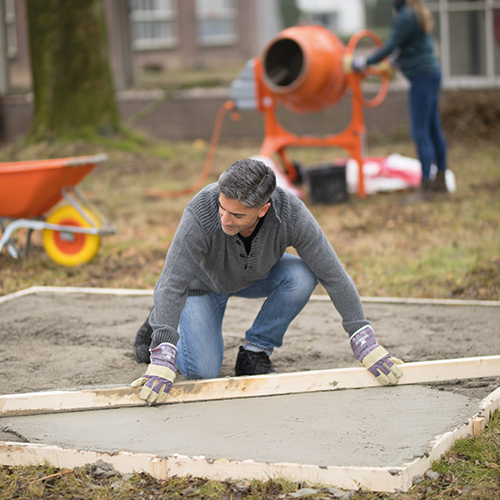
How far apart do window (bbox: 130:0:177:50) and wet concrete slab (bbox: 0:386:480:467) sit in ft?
54.4

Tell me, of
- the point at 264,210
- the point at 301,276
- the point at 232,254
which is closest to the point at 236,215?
the point at 264,210

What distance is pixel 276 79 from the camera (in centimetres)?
702

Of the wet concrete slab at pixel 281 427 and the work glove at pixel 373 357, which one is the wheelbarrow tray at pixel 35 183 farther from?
the work glove at pixel 373 357

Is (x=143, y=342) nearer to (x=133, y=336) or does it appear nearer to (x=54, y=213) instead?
(x=133, y=336)

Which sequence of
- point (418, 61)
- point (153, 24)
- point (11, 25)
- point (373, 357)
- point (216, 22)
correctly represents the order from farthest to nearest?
point (216, 22) → point (153, 24) → point (11, 25) → point (418, 61) → point (373, 357)

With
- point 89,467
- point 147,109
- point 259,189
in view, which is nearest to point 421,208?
point 259,189

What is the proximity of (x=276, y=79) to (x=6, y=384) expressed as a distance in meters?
5.14

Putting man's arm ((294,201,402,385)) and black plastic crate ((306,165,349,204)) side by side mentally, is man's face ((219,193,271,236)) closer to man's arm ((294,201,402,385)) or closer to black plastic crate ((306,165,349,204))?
man's arm ((294,201,402,385))

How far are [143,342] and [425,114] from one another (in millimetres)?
4163

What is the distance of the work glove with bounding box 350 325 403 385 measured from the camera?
99.3 inches

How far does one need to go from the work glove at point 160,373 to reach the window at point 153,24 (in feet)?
54.3

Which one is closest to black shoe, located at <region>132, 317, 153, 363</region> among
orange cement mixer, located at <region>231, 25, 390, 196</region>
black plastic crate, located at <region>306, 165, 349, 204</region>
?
black plastic crate, located at <region>306, 165, 349, 204</region>

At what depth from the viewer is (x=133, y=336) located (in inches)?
131

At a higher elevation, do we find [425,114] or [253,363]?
[425,114]
